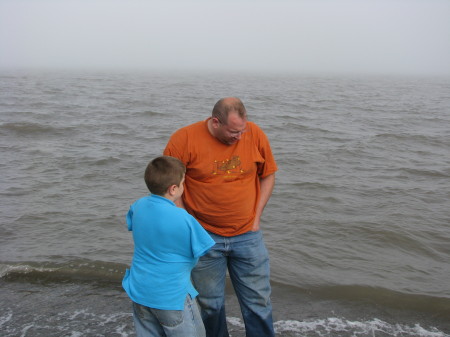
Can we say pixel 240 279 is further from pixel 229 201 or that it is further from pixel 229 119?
pixel 229 119

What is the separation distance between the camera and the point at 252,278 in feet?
10.8

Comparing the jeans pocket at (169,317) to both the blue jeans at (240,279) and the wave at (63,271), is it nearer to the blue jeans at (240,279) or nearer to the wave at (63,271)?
the blue jeans at (240,279)

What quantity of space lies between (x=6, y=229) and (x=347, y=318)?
16.5ft

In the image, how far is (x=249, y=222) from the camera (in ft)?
10.8

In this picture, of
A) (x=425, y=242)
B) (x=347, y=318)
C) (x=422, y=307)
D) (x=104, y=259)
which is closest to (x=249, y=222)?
(x=347, y=318)

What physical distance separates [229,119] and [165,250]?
0.94 metres

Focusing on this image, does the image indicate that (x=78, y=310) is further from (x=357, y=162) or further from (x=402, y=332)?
(x=357, y=162)

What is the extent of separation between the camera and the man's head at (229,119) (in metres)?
2.97

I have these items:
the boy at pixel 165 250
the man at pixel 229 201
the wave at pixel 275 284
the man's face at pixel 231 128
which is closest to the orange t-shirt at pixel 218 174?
the man at pixel 229 201

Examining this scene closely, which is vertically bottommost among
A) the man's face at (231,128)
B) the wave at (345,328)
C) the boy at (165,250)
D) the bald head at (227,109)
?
the wave at (345,328)

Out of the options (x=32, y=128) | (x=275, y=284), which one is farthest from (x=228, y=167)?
(x=32, y=128)

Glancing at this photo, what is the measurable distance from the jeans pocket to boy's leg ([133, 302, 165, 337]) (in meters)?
0.07

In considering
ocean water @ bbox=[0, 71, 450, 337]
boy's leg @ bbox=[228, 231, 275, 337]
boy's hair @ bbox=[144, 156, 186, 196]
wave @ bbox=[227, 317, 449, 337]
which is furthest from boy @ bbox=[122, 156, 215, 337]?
wave @ bbox=[227, 317, 449, 337]

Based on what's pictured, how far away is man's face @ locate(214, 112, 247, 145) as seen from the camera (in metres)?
2.97
